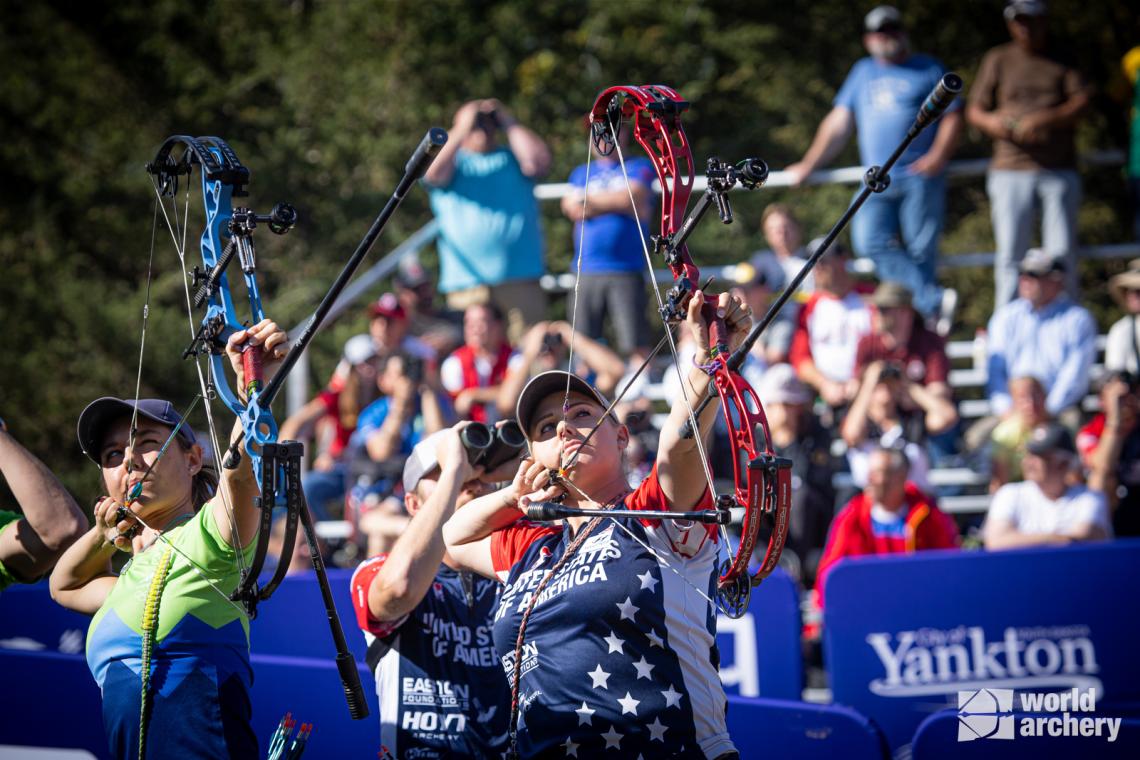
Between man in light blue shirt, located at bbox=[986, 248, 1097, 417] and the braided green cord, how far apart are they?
5.73m

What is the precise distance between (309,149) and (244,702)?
651 inches

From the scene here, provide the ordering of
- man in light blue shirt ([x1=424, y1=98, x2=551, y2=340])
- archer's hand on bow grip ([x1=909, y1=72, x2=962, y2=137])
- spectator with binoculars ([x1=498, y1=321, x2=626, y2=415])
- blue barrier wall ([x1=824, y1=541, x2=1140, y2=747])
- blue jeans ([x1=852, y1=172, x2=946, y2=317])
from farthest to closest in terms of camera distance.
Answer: man in light blue shirt ([x1=424, y1=98, x2=551, y2=340]), blue jeans ([x1=852, y1=172, x2=946, y2=317]), spectator with binoculars ([x1=498, y1=321, x2=626, y2=415]), blue barrier wall ([x1=824, y1=541, x2=1140, y2=747]), archer's hand on bow grip ([x1=909, y1=72, x2=962, y2=137])

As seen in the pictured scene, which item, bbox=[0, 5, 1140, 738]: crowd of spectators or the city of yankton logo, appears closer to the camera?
the city of yankton logo

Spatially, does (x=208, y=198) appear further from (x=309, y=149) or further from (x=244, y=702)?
(x=309, y=149)

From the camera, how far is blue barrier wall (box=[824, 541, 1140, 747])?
6.36 metres

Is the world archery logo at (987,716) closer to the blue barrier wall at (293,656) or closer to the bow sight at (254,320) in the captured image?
the blue barrier wall at (293,656)

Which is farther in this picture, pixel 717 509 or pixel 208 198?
pixel 208 198

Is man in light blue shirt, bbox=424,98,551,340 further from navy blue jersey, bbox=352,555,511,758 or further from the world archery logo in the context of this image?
the world archery logo

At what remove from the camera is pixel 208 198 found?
3.95 meters

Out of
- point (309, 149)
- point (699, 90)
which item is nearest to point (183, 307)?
point (309, 149)

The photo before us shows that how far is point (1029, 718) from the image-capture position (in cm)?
458

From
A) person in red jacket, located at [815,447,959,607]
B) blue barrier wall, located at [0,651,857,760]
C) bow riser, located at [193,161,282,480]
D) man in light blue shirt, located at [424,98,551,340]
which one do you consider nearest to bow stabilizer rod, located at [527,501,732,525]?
bow riser, located at [193,161,282,480]

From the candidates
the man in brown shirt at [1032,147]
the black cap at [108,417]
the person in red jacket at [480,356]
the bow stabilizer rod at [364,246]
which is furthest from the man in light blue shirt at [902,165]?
the bow stabilizer rod at [364,246]

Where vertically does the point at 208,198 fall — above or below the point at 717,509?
above
